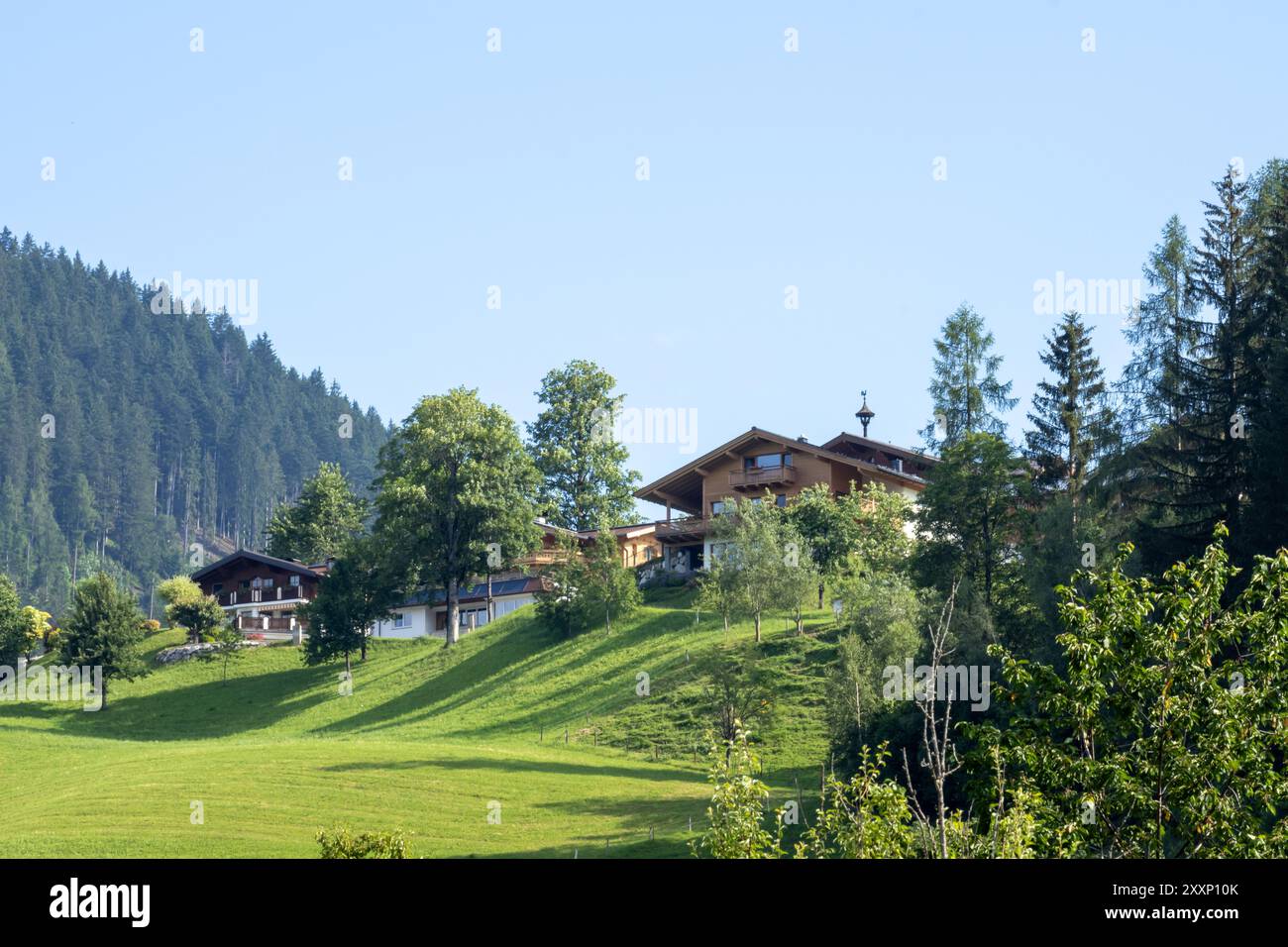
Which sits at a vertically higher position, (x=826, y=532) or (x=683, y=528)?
(x=683, y=528)

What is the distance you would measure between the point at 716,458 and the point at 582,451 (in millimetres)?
25111

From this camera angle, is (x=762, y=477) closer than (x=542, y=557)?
Yes

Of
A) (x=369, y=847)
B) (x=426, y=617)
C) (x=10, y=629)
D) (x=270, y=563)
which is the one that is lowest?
(x=369, y=847)

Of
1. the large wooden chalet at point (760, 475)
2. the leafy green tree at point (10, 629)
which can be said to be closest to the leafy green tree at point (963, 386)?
the large wooden chalet at point (760, 475)

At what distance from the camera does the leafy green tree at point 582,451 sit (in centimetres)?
11106

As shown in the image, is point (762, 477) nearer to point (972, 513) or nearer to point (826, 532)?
point (826, 532)

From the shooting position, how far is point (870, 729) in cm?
4644

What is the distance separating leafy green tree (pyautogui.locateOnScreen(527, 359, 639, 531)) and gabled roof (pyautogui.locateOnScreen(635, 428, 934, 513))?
16945mm

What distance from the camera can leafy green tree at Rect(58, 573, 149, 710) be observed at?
77.3 m

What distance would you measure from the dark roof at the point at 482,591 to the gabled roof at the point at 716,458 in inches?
352

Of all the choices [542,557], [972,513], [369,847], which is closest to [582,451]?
[542,557]

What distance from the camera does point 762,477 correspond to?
88125mm
